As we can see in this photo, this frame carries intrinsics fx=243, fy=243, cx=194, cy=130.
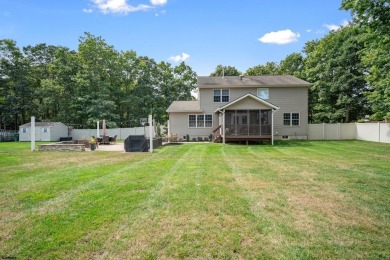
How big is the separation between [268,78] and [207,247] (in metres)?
24.3

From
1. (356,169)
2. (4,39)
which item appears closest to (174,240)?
(356,169)

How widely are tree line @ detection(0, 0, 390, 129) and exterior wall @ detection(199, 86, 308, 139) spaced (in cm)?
546

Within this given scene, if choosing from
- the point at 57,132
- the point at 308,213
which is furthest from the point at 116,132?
the point at 308,213

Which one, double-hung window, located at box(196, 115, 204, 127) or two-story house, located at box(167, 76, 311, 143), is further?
double-hung window, located at box(196, 115, 204, 127)

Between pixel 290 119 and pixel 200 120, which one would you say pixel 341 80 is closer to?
pixel 290 119

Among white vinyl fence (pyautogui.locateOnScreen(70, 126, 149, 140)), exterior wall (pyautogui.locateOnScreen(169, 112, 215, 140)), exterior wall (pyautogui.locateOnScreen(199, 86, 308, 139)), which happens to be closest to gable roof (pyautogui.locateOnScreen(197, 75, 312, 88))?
exterior wall (pyautogui.locateOnScreen(199, 86, 308, 139))

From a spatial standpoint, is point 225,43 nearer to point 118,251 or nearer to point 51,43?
point 118,251

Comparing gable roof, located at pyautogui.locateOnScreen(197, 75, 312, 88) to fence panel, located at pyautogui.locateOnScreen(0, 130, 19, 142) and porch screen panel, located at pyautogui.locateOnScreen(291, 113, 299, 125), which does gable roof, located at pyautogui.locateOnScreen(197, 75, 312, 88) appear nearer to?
porch screen panel, located at pyautogui.locateOnScreen(291, 113, 299, 125)

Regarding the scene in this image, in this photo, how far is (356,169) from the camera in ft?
26.8

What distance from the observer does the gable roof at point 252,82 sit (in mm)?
23314

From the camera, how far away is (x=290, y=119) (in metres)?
23.9

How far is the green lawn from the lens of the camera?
297 cm

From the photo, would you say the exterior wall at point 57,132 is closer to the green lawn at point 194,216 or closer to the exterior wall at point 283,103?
the exterior wall at point 283,103

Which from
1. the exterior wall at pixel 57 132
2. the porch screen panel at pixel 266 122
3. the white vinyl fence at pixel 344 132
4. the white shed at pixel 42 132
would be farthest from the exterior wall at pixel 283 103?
the white shed at pixel 42 132
